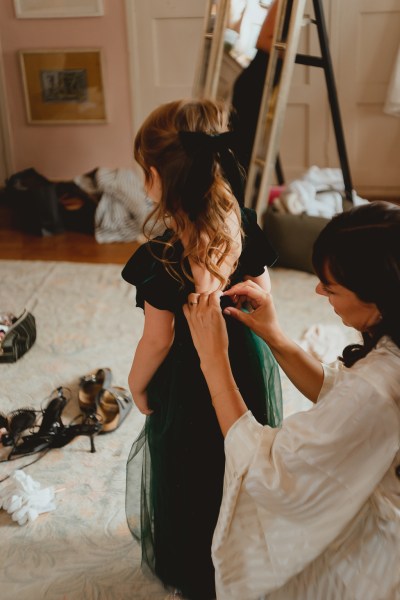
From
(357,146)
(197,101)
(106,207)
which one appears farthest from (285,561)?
(357,146)

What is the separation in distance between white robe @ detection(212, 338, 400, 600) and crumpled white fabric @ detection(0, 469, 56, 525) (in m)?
0.71

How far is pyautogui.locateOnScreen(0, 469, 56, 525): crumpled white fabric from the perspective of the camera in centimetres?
177

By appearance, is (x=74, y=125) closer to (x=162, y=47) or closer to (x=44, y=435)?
(x=162, y=47)

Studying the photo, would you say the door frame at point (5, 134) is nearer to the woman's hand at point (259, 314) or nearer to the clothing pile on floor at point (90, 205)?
the clothing pile on floor at point (90, 205)

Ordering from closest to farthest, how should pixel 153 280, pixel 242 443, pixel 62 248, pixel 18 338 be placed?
pixel 242 443 → pixel 153 280 → pixel 18 338 → pixel 62 248

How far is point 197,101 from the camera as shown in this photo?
1.24 metres

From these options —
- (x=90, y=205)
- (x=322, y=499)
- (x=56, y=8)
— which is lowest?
(x=90, y=205)

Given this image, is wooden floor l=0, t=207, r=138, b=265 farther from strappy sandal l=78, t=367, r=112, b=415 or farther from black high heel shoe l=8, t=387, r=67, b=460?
black high heel shoe l=8, t=387, r=67, b=460

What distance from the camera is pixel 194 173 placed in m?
1.18

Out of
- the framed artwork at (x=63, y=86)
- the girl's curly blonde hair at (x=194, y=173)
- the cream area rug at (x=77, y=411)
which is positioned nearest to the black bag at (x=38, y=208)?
the cream area rug at (x=77, y=411)

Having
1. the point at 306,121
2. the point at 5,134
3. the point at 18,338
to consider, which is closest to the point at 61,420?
the point at 18,338

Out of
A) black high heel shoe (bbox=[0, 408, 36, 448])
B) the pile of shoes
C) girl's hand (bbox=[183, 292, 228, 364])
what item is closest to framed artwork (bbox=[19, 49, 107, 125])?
the pile of shoes

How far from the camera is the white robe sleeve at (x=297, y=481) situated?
3.31 feet

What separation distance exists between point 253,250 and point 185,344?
247 millimetres
